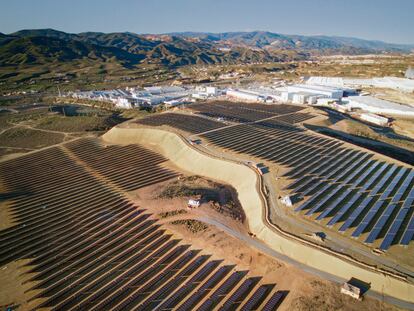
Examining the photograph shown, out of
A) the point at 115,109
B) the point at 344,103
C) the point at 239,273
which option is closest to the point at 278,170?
the point at 239,273

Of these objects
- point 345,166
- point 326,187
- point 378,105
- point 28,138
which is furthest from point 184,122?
point 378,105

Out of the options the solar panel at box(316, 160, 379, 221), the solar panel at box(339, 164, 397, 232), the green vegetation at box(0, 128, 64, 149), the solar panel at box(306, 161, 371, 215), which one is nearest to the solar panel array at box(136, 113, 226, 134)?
the green vegetation at box(0, 128, 64, 149)

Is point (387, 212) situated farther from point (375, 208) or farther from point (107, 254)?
point (107, 254)

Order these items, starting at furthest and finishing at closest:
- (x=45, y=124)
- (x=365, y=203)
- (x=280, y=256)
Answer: (x=45, y=124) < (x=365, y=203) < (x=280, y=256)

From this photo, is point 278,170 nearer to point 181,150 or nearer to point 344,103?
point 181,150

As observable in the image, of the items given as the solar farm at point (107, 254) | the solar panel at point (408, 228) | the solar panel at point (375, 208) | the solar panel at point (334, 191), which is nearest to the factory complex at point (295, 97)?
the solar panel at point (334, 191)

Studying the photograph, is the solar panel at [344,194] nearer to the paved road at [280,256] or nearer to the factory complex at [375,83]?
the paved road at [280,256]

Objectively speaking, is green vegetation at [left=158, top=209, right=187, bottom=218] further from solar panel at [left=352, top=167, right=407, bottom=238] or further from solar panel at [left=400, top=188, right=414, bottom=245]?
solar panel at [left=400, top=188, right=414, bottom=245]
